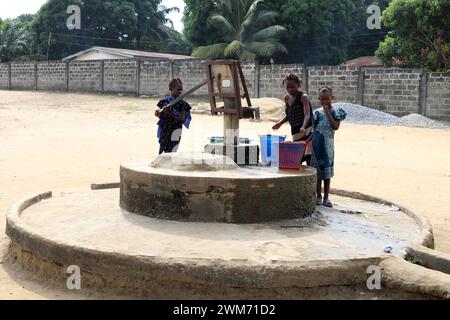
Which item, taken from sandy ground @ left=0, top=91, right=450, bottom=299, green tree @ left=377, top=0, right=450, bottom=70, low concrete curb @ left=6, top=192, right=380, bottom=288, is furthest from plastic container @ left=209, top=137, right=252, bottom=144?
green tree @ left=377, top=0, right=450, bottom=70

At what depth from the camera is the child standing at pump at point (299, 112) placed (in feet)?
19.8

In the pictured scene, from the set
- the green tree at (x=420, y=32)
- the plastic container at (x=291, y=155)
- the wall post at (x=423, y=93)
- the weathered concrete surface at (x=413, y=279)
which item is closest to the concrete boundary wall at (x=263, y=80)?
the wall post at (x=423, y=93)

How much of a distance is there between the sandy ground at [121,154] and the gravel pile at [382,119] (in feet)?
2.94

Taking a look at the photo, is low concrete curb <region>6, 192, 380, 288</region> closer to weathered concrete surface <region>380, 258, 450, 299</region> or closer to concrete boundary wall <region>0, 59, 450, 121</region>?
weathered concrete surface <region>380, 258, 450, 299</region>

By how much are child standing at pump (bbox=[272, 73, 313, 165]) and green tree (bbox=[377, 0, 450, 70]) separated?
17.9 metres

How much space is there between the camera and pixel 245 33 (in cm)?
3028

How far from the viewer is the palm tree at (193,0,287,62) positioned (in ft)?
94.7

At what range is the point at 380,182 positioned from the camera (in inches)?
356

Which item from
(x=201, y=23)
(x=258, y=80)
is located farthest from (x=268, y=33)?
(x=258, y=80)

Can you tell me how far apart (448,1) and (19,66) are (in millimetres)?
23219

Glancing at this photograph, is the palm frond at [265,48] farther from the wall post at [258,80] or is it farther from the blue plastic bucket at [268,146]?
the blue plastic bucket at [268,146]

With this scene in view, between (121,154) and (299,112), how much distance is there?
20.5 feet

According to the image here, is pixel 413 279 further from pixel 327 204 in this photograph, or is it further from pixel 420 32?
pixel 420 32
